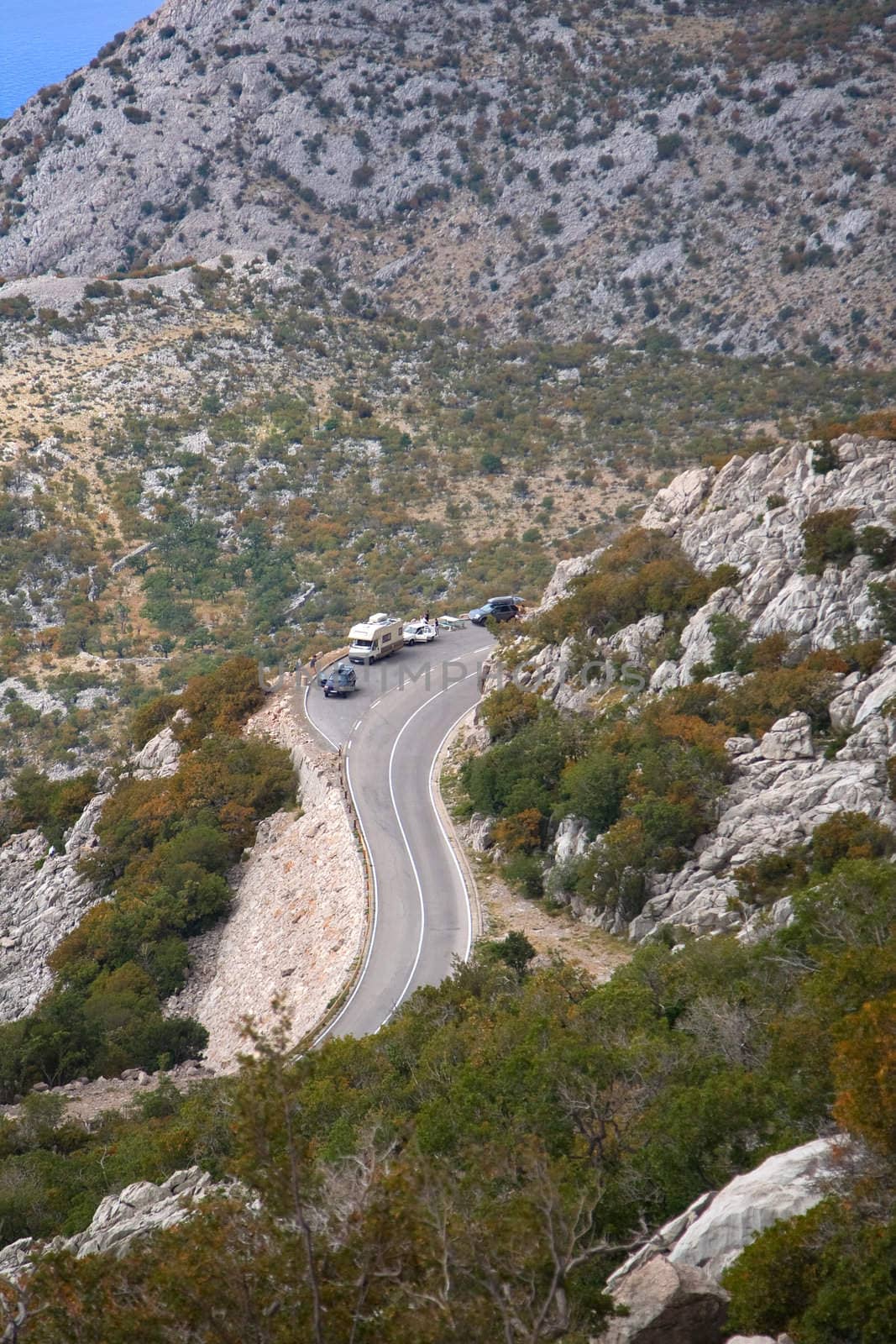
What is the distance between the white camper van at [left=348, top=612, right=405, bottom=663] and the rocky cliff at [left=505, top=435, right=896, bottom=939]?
32.3 ft

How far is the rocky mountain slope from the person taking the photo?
4419 inches

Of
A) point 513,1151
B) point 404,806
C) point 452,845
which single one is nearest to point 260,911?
point 404,806

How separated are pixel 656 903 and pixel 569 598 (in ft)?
62.8

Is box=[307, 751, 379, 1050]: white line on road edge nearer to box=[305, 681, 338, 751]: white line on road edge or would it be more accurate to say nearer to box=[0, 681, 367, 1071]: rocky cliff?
box=[0, 681, 367, 1071]: rocky cliff

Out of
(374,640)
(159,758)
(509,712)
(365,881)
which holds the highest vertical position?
(159,758)

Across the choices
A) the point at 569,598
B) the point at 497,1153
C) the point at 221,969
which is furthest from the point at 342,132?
the point at 497,1153

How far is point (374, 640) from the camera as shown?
55.5m

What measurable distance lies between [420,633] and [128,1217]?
133 feet

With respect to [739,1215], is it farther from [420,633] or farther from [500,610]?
[500,610]

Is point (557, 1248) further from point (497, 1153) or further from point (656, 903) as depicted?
point (656, 903)

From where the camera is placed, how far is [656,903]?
104 feet

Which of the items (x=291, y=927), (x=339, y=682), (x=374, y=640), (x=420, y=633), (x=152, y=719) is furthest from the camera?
(x=420, y=633)

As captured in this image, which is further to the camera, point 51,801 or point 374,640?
point 374,640

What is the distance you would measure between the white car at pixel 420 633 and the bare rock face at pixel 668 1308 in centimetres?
4606
